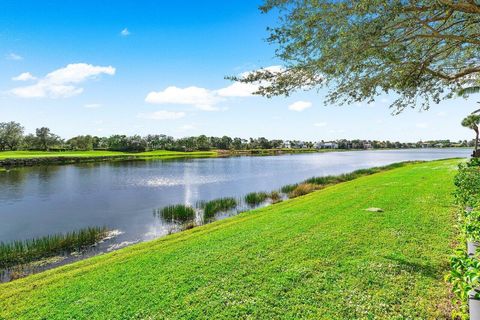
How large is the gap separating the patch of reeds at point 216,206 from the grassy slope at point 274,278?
10.3 metres

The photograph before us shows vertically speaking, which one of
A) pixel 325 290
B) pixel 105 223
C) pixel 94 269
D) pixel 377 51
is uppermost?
pixel 377 51

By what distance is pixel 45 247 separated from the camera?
14.3 meters

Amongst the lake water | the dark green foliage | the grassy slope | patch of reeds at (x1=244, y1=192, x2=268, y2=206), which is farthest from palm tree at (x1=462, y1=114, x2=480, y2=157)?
the dark green foliage

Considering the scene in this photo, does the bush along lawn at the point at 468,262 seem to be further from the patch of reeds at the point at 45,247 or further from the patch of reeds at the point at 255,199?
the patch of reeds at the point at 45,247

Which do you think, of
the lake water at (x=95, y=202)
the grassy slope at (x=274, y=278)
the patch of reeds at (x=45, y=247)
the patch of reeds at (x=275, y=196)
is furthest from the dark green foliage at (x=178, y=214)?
the grassy slope at (x=274, y=278)

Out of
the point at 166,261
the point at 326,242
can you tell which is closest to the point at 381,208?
the point at 326,242

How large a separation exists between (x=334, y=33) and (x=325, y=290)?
6149 mm

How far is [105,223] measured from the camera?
1977 centimetres

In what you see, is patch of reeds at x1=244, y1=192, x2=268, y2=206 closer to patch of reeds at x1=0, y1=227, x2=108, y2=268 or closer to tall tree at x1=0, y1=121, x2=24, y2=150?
patch of reeds at x1=0, y1=227, x2=108, y2=268

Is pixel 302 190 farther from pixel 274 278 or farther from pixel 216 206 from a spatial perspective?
pixel 274 278

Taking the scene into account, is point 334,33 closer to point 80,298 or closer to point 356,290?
point 356,290

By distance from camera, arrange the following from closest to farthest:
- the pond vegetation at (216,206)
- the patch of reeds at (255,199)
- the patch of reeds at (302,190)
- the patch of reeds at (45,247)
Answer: the patch of reeds at (45,247), the pond vegetation at (216,206), the patch of reeds at (255,199), the patch of reeds at (302,190)

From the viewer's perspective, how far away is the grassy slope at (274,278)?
5.59 m

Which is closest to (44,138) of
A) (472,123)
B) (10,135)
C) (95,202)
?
(10,135)
